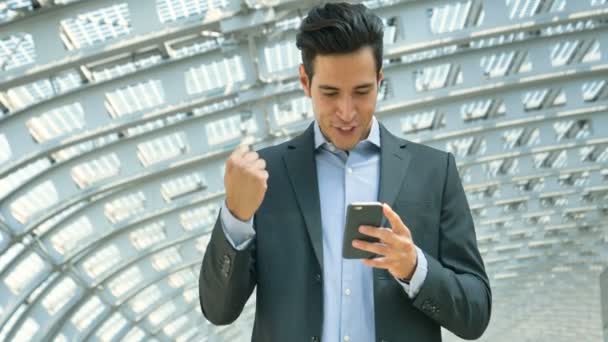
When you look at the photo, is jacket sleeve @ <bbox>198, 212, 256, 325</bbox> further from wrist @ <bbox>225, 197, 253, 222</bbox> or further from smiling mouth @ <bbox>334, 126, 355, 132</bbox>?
smiling mouth @ <bbox>334, 126, 355, 132</bbox>

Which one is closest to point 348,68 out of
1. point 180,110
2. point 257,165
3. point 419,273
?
point 257,165

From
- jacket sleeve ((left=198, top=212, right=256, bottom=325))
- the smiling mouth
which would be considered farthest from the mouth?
jacket sleeve ((left=198, top=212, right=256, bottom=325))

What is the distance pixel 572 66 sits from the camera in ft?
80.5

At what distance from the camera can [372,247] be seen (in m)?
2.69

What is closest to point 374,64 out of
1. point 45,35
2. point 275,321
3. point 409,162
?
point 409,162

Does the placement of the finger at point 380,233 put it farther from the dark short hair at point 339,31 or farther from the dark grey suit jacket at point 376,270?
the dark short hair at point 339,31

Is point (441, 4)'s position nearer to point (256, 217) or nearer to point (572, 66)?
point (572, 66)

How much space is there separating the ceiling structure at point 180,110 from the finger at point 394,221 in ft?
50.3

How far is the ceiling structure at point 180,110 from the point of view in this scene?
1856 centimetres

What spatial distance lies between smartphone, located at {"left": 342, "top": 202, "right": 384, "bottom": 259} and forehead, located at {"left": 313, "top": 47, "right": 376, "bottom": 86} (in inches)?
16.7

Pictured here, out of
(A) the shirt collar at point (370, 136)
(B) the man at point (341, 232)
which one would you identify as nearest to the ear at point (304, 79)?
(B) the man at point (341, 232)

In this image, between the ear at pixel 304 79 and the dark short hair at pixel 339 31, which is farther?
the ear at pixel 304 79

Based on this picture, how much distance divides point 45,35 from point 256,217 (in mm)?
15858

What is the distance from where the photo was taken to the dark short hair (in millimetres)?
2836
